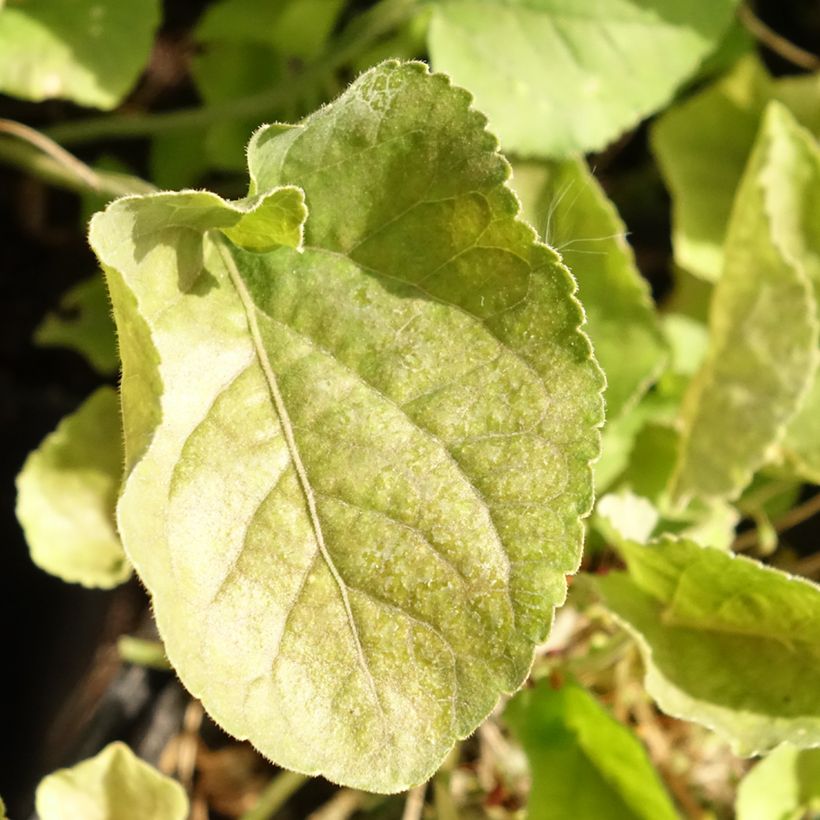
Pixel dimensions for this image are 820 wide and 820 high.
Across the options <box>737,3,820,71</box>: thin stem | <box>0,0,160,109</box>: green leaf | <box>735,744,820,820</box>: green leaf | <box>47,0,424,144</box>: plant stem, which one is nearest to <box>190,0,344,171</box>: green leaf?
<box>47,0,424,144</box>: plant stem

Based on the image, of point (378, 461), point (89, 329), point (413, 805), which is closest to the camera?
point (378, 461)

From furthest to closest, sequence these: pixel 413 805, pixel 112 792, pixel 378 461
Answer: pixel 413 805 → pixel 112 792 → pixel 378 461

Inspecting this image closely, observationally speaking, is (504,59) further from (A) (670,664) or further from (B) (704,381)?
(A) (670,664)

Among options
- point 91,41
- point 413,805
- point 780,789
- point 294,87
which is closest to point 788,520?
point 780,789

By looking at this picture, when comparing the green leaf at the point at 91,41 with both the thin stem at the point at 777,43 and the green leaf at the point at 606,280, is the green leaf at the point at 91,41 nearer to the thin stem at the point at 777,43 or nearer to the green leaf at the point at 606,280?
the green leaf at the point at 606,280

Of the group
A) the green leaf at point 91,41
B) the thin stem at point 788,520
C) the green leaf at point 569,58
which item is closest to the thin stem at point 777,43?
the green leaf at point 569,58

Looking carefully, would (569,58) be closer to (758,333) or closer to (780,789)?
(758,333)

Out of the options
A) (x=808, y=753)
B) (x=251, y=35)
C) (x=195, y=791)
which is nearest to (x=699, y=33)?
(x=251, y=35)

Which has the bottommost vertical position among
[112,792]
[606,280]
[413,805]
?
[413,805]
